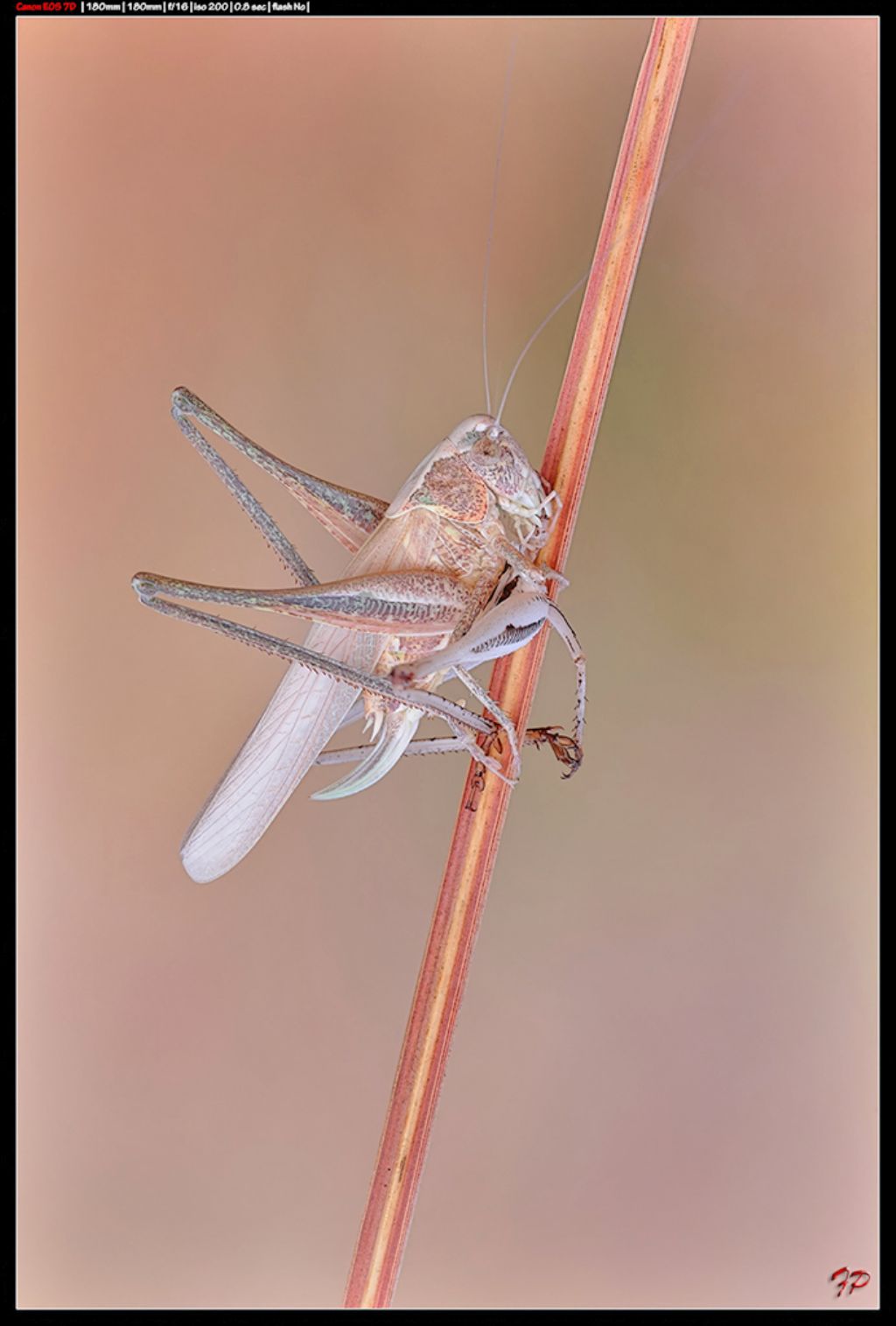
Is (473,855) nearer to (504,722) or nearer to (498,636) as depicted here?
(504,722)


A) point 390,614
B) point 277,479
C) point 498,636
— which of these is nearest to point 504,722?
point 498,636

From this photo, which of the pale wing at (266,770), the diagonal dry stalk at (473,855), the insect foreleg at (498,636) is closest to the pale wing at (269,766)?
the pale wing at (266,770)

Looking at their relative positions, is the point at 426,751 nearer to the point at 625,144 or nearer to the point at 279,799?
the point at 279,799

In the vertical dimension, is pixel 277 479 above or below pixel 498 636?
above

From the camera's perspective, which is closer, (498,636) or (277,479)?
(498,636)

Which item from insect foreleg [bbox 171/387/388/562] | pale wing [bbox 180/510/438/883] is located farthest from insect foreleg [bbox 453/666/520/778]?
insect foreleg [bbox 171/387/388/562]

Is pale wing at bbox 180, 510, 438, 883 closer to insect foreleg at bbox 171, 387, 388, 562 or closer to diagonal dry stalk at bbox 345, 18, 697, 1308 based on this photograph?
insect foreleg at bbox 171, 387, 388, 562

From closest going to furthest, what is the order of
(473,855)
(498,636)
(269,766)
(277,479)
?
(473,855)
(498,636)
(269,766)
(277,479)
